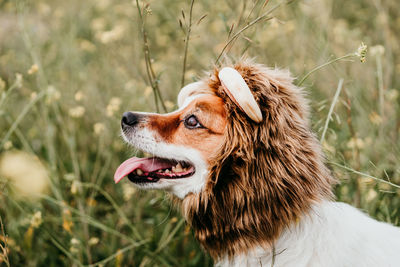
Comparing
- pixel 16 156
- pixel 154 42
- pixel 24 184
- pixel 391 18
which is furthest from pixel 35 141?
pixel 391 18

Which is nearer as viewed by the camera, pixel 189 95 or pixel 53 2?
pixel 189 95

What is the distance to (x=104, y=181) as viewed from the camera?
398cm

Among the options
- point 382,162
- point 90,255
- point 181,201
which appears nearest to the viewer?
Result: point 181,201

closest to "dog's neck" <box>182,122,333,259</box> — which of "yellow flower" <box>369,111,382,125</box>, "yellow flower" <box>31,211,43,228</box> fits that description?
"yellow flower" <box>31,211,43,228</box>

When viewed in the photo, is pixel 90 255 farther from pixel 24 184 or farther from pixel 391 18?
pixel 391 18

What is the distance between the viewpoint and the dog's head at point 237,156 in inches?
82.0

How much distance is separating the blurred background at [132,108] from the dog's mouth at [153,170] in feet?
0.86

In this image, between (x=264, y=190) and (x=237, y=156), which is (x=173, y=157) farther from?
(x=264, y=190)

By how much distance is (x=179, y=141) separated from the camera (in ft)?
7.46

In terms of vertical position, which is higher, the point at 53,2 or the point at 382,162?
the point at 53,2

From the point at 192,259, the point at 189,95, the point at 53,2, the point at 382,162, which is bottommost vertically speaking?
the point at 192,259

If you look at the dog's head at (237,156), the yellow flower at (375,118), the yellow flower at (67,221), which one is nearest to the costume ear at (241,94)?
the dog's head at (237,156)

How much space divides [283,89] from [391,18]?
3753 millimetres

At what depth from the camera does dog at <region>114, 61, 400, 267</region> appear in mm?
2084
